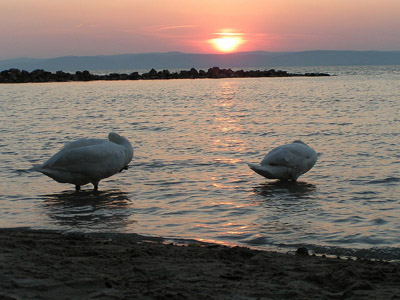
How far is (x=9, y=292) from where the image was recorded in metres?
4.11

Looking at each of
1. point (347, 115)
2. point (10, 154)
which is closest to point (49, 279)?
point (10, 154)

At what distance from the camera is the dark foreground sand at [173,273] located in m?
4.32

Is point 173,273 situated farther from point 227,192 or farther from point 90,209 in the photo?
point 227,192

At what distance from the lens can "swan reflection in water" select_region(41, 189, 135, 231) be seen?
7.69m

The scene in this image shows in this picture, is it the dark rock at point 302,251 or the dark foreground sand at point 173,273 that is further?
the dark rock at point 302,251

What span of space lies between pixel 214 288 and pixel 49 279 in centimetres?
126

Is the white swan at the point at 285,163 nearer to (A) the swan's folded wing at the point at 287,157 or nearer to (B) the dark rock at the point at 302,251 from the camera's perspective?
(A) the swan's folded wing at the point at 287,157

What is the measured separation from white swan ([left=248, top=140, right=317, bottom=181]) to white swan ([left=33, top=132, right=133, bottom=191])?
92.9 inches

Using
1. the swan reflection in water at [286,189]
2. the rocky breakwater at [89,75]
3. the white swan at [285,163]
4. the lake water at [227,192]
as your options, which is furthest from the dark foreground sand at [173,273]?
the rocky breakwater at [89,75]

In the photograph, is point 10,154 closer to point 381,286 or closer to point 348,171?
point 348,171

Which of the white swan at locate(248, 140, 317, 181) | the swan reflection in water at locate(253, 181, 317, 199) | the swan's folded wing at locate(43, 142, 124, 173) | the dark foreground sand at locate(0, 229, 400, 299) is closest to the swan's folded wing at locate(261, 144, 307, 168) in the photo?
the white swan at locate(248, 140, 317, 181)

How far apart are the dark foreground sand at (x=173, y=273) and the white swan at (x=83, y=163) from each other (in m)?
3.06

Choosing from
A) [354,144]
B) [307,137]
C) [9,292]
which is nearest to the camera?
[9,292]

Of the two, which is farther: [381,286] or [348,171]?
[348,171]
